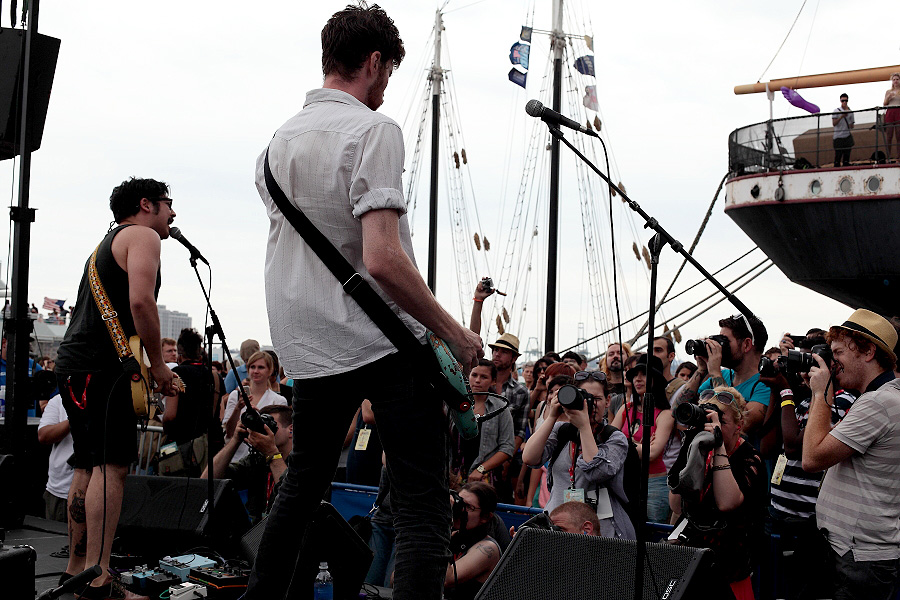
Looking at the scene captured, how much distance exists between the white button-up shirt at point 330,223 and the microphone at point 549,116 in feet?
3.67

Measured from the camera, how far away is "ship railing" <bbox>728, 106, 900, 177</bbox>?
16469 mm

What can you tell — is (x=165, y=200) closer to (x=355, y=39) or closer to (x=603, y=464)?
(x=355, y=39)

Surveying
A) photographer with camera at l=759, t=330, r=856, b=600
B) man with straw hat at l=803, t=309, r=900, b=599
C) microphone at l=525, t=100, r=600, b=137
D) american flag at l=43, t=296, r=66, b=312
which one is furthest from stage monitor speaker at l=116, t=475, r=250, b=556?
american flag at l=43, t=296, r=66, b=312

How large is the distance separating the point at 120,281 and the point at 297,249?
1819 millimetres

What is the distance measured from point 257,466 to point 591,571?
336 cm

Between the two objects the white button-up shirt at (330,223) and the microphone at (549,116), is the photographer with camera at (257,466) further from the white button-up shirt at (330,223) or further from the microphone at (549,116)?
the white button-up shirt at (330,223)

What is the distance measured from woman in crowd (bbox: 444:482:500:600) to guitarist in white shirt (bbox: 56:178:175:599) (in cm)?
162

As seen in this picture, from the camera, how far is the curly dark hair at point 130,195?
14.1 ft

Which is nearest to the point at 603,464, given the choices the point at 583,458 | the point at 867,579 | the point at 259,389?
the point at 583,458

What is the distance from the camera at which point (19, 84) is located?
5086 mm

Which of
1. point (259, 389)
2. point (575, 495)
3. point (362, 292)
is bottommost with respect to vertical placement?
point (575, 495)

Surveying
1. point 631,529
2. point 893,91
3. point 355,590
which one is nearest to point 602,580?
point 355,590

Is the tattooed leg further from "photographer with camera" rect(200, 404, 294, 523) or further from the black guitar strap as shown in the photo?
the black guitar strap

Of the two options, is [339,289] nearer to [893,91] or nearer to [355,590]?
[355,590]
